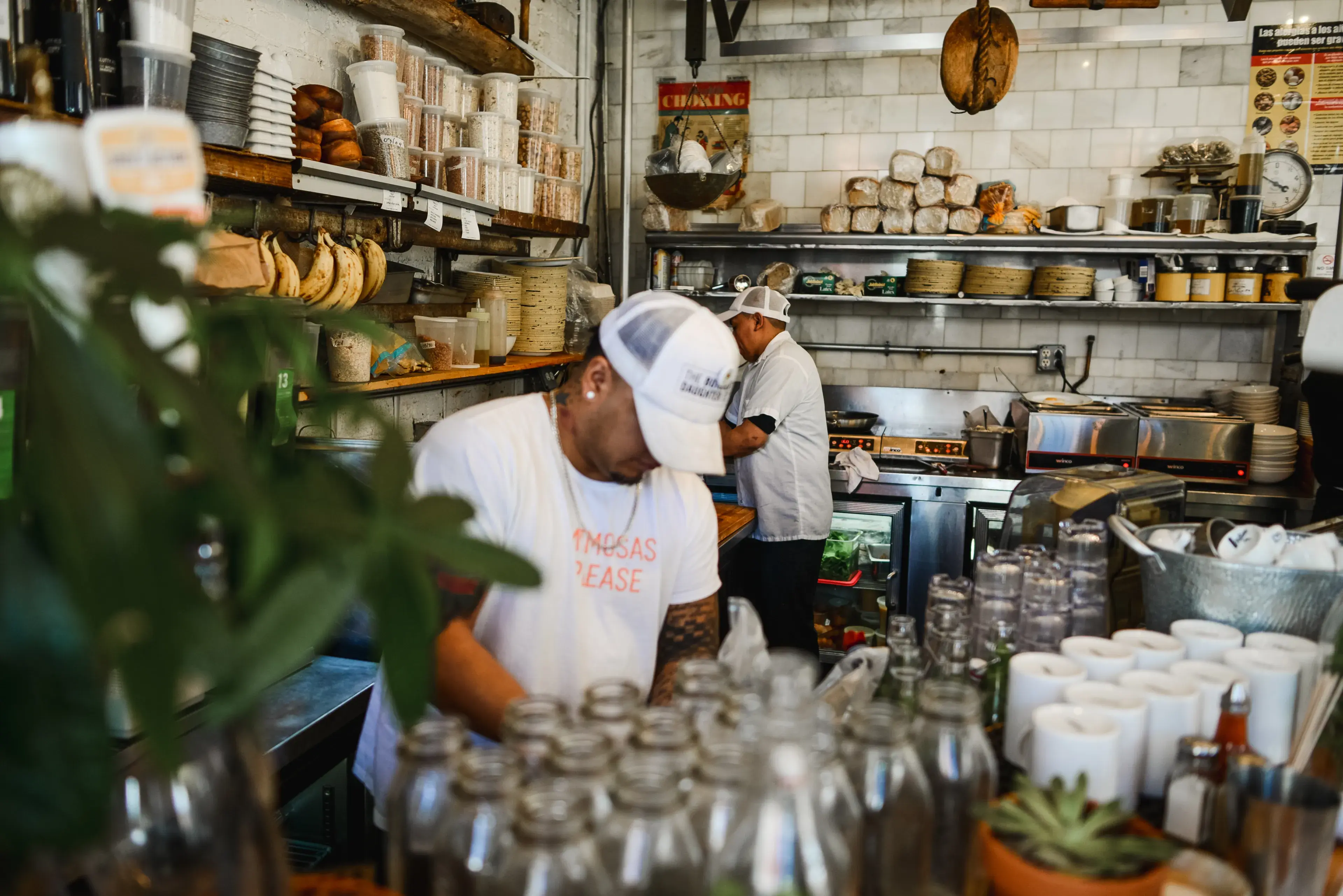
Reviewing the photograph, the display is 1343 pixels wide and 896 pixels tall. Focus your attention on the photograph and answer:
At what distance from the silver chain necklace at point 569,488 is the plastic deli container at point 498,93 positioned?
250 centimetres

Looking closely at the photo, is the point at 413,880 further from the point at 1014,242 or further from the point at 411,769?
the point at 1014,242

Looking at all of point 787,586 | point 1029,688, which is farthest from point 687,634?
point 787,586

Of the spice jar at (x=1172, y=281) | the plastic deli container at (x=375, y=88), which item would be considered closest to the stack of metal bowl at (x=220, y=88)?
the plastic deli container at (x=375, y=88)

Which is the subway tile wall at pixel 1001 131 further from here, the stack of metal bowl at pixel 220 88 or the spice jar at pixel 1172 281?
the stack of metal bowl at pixel 220 88

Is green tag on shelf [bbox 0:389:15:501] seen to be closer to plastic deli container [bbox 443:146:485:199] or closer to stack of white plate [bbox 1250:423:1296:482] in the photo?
plastic deli container [bbox 443:146:485:199]

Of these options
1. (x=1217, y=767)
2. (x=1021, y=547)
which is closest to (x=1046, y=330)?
(x=1021, y=547)

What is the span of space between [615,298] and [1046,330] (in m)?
2.45

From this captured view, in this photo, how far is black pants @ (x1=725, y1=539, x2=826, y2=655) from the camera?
4477 millimetres

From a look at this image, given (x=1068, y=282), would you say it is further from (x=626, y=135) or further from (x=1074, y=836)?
(x=1074, y=836)

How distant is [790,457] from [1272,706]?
2.97m

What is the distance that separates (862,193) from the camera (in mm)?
5312

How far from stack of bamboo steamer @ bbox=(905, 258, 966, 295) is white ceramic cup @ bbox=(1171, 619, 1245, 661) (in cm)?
382

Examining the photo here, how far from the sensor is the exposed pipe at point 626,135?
5.46 meters

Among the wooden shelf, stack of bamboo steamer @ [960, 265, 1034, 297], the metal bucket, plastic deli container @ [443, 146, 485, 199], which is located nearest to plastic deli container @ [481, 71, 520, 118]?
plastic deli container @ [443, 146, 485, 199]
